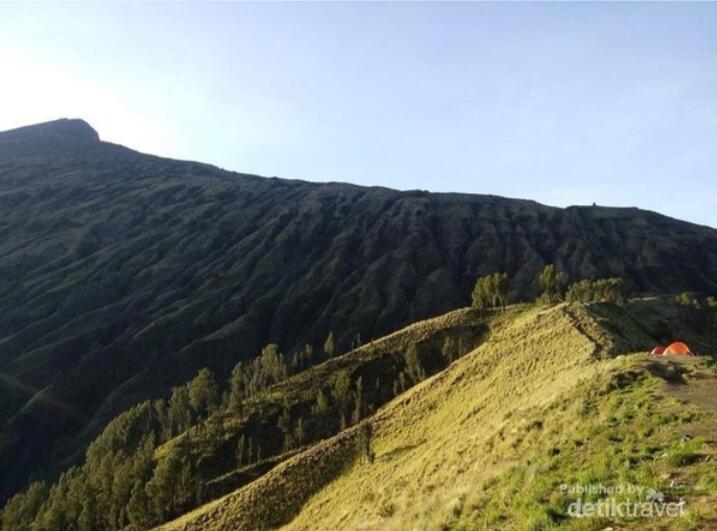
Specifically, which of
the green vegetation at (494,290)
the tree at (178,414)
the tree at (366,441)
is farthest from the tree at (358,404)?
the tree at (178,414)

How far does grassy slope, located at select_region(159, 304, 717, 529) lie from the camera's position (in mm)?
22422

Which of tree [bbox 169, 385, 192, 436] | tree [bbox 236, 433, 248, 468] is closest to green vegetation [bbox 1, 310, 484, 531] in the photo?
tree [bbox 236, 433, 248, 468]

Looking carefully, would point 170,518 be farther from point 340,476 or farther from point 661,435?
point 661,435

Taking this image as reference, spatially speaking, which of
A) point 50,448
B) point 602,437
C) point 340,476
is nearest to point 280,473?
point 340,476

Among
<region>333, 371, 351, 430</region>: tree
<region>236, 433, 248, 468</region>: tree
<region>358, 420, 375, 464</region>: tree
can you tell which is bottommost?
<region>236, 433, 248, 468</region>: tree

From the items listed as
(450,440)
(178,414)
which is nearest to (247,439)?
(178,414)

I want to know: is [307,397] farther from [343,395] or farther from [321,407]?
[343,395]

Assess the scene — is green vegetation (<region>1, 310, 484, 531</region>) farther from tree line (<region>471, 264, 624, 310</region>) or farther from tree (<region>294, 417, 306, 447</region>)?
tree line (<region>471, 264, 624, 310</region>)

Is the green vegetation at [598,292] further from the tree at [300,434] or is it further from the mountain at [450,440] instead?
the tree at [300,434]

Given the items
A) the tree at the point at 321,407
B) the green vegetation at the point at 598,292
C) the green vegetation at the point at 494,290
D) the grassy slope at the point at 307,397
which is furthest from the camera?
the green vegetation at the point at 598,292

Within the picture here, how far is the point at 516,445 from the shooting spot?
3575cm

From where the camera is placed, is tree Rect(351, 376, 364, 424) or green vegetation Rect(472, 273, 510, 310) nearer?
tree Rect(351, 376, 364, 424)

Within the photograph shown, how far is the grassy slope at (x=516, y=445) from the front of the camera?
883 inches

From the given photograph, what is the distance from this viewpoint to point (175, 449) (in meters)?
95.2
